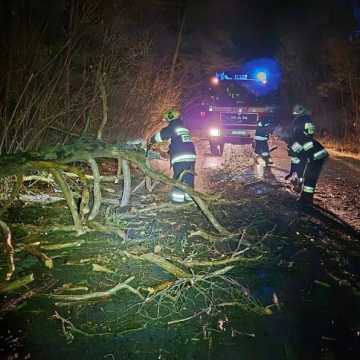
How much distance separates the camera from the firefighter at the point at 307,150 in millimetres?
6008

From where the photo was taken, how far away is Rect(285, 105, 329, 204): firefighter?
6.01 meters

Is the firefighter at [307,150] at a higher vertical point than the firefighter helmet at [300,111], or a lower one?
lower

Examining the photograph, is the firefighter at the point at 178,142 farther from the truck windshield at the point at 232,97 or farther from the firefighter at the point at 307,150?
the truck windshield at the point at 232,97

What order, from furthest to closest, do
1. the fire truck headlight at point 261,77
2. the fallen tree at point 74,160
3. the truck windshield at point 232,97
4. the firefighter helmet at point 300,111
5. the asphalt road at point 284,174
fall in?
1. the fire truck headlight at point 261,77
2. the truck windshield at point 232,97
3. the firefighter helmet at point 300,111
4. the asphalt road at point 284,174
5. the fallen tree at point 74,160

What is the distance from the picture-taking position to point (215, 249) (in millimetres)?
4273

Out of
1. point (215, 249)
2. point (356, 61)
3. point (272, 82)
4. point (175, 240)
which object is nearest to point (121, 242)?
point (175, 240)

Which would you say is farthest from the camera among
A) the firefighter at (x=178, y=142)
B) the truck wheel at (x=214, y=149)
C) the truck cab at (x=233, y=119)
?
the truck wheel at (x=214, y=149)

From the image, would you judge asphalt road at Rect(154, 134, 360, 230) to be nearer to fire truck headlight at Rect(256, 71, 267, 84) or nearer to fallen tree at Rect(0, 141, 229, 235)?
fire truck headlight at Rect(256, 71, 267, 84)

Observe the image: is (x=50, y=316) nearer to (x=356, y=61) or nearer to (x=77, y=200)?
(x=77, y=200)

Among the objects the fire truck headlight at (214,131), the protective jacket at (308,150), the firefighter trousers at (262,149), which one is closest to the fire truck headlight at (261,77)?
the fire truck headlight at (214,131)

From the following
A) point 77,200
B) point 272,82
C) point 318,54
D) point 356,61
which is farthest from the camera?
point 318,54

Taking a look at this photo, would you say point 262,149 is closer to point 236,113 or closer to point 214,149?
point 236,113

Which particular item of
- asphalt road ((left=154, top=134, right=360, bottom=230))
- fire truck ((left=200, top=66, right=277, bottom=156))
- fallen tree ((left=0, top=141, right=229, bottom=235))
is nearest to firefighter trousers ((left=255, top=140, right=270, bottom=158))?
asphalt road ((left=154, top=134, right=360, bottom=230))

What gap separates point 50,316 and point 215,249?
1961mm
